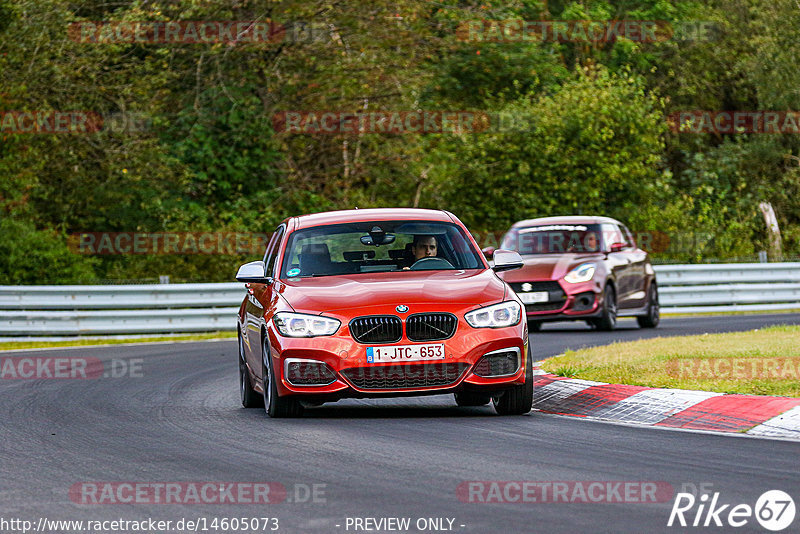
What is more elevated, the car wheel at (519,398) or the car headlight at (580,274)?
the car wheel at (519,398)

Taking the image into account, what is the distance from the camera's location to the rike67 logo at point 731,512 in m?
6.14

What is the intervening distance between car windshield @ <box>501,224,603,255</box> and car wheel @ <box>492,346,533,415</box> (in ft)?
40.1

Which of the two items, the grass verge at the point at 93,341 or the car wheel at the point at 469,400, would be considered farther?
the grass verge at the point at 93,341

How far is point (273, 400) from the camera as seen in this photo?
10.8m

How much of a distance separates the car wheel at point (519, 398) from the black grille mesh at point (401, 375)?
59 cm

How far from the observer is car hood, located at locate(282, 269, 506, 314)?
1038 centimetres

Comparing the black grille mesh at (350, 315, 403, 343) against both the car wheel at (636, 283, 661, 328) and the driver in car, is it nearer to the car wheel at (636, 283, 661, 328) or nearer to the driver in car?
the driver in car

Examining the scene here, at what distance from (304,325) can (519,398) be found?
5.57 feet

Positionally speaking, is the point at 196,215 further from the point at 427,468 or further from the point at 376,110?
the point at 427,468

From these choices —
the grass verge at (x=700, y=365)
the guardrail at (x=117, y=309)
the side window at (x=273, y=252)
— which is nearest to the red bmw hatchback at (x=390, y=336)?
the side window at (x=273, y=252)

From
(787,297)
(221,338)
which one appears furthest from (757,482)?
(787,297)

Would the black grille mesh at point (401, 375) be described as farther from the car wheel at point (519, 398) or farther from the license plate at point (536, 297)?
the license plate at point (536, 297)

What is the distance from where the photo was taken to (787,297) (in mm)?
29922

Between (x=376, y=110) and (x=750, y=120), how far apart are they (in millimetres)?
23265
